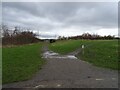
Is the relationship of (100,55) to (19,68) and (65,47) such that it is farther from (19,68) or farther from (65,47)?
(65,47)

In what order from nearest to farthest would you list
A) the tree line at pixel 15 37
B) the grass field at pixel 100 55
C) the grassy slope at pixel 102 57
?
the grassy slope at pixel 102 57
the grass field at pixel 100 55
the tree line at pixel 15 37

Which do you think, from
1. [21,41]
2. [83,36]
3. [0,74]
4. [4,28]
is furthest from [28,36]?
[0,74]

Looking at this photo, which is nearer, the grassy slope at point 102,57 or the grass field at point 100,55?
the grassy slope at point 102,57

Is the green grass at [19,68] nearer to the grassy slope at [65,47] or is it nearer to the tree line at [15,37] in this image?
the grassy slope at [65,47]

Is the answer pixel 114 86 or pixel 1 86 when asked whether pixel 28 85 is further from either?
pixel 114 86

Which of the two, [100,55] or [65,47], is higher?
[65,47]

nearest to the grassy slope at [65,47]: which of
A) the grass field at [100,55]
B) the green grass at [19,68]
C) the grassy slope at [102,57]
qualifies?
the grass field at [100,55]

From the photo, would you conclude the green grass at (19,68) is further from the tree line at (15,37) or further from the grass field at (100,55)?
the tree line at (15,37)

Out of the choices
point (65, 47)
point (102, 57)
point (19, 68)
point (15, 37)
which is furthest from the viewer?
point (15, 37)

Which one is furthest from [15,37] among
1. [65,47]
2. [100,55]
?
[100,55]

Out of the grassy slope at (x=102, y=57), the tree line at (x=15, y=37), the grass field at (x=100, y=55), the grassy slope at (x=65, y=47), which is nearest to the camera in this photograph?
the grassy slope at (x=102, y=57)

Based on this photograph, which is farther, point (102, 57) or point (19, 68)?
point (102, 57)

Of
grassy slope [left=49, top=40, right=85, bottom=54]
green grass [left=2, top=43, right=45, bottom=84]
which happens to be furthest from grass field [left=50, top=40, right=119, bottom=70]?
green grass [left=2, top=43, right=45, bottom=84]

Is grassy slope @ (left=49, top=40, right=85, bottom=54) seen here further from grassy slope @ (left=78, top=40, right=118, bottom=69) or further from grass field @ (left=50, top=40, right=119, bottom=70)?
grassy slope @ (left=78, top=40, right=118, bottom=69)
